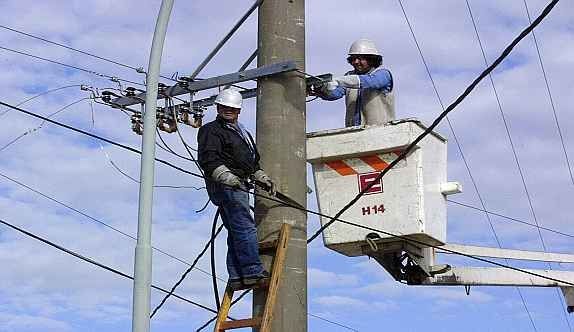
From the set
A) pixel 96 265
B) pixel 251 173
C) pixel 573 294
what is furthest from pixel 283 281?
pixel 573 294

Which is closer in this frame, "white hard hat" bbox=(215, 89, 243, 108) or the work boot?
the work boot

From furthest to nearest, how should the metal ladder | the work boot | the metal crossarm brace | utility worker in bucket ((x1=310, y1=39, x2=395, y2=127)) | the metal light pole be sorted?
1. utility worker in bucket ((x1=310, y1=39, x2=395, y2=127))
2. the metal crossarm brace
3. the work boot
4. the metal ladder
5. the metal light pole

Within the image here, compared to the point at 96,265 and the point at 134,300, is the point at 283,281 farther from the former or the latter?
the point at 96,265

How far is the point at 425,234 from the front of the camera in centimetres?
774

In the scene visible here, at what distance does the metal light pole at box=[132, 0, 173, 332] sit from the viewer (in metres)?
6.18

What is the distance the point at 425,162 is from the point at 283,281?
1587mm

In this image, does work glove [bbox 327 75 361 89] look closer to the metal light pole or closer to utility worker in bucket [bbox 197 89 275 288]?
utility worker in bucket [bbox 197 89 275 288]

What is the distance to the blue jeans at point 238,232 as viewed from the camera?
278 inches

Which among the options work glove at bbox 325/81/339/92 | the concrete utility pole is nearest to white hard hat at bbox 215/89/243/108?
the concrete utility pole

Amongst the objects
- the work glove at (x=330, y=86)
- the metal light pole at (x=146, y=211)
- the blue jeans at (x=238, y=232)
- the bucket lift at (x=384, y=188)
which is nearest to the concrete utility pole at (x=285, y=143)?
the blue jeans at (x=238, y=232)

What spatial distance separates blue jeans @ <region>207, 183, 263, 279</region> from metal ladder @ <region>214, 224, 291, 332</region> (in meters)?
0.11

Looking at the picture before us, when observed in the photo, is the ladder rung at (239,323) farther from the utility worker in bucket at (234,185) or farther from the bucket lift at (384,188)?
the bucket lift at (384,188)

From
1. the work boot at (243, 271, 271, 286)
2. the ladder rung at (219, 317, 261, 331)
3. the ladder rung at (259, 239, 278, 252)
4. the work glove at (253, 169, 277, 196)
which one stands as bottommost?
the ladder rung at (219, 317, 261, 331)

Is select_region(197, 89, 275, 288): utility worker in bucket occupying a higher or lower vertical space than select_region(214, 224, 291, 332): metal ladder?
higher
